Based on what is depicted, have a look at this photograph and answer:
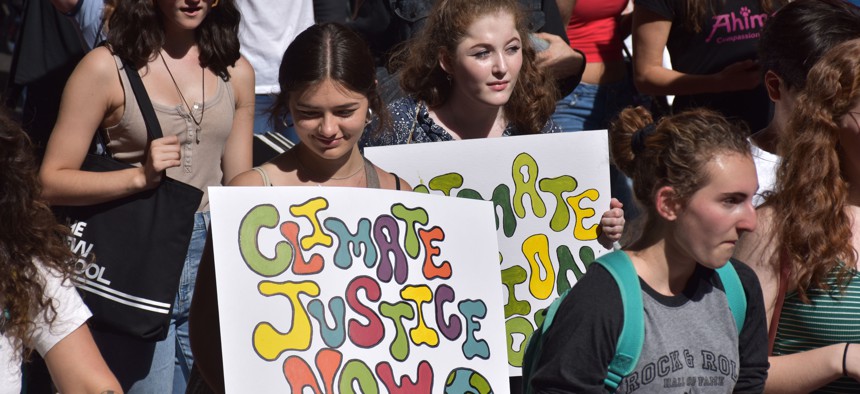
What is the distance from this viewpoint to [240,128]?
14.1 ft

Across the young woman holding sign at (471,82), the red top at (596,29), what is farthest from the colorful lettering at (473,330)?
the red top at (596,29)

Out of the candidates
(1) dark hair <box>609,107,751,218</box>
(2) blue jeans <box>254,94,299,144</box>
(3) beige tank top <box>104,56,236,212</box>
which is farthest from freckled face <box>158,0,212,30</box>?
(1) dark hair <box>609,107,751,218</box>

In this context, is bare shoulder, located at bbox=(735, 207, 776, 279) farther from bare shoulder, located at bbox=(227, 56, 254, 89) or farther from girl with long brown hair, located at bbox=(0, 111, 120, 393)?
bare shoulder, located at bbox=(227, 56, 254, 89)

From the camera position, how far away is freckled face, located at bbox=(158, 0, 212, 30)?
4.12 m

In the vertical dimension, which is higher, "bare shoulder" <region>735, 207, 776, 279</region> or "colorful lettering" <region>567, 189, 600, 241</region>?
"colorful lettering" <region>567, 189, 600, 241</region>

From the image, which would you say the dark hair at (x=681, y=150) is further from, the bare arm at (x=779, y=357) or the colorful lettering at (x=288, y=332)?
the colorful lettering at (x=288, y=332)

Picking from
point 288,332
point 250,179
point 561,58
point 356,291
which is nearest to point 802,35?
point 561,58

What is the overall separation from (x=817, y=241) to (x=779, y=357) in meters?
0.31

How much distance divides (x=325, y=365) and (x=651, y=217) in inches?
34.9

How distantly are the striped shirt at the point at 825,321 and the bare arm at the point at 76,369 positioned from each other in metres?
1.71

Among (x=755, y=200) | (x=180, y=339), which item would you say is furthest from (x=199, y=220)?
(x=755, y=200)

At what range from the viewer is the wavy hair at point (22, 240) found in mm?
2924

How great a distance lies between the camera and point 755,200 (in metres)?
3.80

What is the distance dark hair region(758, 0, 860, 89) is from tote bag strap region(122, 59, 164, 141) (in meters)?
1.89
